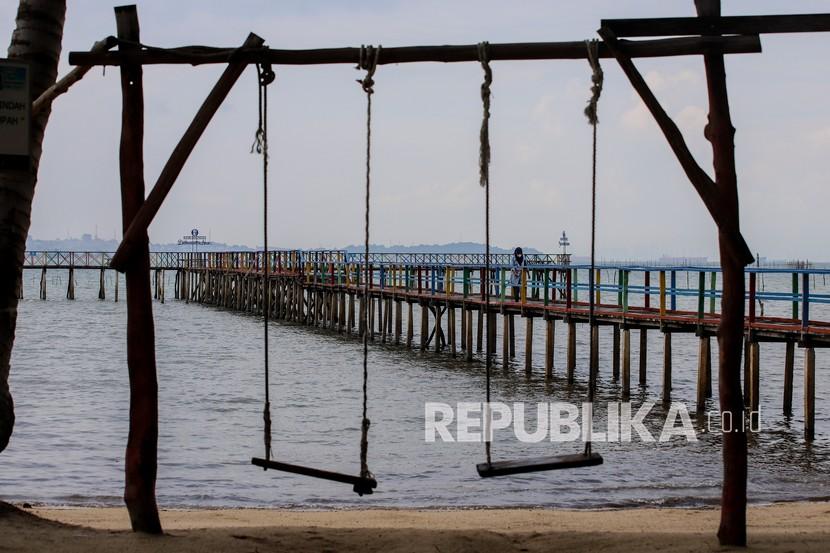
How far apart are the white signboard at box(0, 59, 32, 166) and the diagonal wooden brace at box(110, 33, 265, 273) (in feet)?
2.82

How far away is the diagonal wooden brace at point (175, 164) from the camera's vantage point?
5.75 metres

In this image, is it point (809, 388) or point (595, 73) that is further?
point (809, 388)

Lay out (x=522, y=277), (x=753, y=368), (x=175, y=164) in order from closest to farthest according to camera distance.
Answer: (x=175, y=164), (x=753, y=368), (x=522, y=277)

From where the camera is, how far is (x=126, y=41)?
5898 millimetres

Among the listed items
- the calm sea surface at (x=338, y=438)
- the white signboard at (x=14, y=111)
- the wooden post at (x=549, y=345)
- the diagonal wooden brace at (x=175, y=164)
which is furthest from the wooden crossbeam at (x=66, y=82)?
the wooden post at (x=549, y=345)

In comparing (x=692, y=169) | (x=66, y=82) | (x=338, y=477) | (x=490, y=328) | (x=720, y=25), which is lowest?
(x=338, y=477)

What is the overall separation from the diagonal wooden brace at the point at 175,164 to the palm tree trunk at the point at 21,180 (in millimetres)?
946

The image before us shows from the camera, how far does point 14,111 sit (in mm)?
5941

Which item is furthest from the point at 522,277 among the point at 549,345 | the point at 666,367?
the point at 666,367

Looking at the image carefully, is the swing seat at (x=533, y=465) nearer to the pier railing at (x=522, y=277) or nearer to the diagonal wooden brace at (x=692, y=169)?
the diagonal wooden brace at (x=692, y=169)

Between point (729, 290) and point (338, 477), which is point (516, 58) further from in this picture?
point (338, 477)

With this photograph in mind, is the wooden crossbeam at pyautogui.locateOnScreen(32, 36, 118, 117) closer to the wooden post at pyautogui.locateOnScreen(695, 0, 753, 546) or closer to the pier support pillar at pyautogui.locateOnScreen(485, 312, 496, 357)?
the pier support pillar at pyautogui.locateOnScreen(485, 312, 496, 357)
